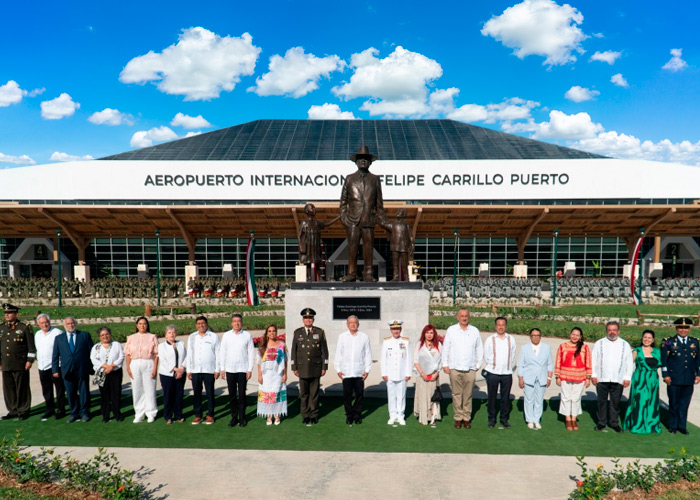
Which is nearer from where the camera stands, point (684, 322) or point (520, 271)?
point (684, 322)

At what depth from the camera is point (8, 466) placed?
5516mm

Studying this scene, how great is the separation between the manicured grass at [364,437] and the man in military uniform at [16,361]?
30 cm

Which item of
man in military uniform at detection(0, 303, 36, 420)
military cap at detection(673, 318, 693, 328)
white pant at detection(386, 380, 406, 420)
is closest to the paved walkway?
white pant at detection(386, 380, 406, 420)

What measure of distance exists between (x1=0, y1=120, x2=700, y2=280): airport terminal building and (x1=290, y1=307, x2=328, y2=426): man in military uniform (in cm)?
2361

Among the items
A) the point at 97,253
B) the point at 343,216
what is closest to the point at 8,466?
the point at 343,216

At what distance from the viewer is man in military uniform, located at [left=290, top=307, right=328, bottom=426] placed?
7.40 metres

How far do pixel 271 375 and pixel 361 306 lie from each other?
10.2 feet

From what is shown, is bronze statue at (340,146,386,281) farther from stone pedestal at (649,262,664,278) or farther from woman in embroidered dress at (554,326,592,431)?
stone pedestal at (649,262,664,278)

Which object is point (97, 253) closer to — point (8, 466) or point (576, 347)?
point (8, 466)

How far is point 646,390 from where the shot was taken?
7.05m

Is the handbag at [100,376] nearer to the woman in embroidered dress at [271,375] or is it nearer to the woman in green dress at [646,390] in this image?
the woman in embroidered dress at [271,375]

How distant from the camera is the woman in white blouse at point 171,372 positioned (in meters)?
7.36

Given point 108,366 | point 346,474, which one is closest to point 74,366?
point 108,366

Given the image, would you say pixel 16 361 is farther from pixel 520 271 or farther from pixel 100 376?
pixel 520 271
